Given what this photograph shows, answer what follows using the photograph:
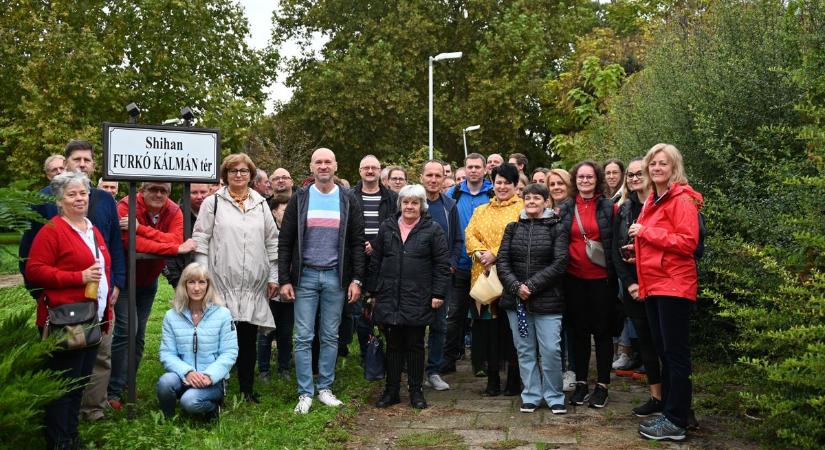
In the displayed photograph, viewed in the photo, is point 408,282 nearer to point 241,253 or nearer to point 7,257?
point 241,253

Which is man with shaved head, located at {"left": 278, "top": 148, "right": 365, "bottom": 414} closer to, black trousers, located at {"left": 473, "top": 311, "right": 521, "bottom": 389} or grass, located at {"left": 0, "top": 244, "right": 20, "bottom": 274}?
black trousers, located at {"left": 473, "top": 311, "right": 521, "bottom": 389}

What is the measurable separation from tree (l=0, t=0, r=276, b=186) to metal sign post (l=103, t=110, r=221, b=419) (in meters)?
18.9

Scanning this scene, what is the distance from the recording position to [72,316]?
5.49 m

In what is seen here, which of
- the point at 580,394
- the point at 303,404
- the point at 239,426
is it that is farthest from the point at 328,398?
the point at 580,394

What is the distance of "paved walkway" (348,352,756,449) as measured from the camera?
6.05m

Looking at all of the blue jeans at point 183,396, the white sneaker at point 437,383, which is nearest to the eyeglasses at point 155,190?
the blue jeans at point 183,396

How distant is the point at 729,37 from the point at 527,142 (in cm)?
2452

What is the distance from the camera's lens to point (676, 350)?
5.96 meters

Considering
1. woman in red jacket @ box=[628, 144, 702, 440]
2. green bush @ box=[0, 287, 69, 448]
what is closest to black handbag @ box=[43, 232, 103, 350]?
green bush @ box=[0, 287, 69, 448]

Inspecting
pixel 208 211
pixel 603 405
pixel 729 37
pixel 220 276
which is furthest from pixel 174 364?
pixel 729 37

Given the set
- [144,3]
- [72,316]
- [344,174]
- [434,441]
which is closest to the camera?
[72,316]

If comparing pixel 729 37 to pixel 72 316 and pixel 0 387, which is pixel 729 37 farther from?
pixel 0 387

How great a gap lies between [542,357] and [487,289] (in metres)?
0.80

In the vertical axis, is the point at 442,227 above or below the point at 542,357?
above
